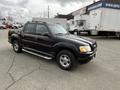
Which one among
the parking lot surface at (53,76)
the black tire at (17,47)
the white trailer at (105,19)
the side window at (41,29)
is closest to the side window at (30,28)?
the side window at (41,29)

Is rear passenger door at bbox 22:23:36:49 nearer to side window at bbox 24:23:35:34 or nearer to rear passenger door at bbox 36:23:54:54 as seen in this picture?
side window at bbox 24:23:35:34

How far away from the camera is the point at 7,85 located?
3.80 metres

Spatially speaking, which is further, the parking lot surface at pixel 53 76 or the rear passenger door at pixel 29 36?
the rear passenger door at pixel 29 36

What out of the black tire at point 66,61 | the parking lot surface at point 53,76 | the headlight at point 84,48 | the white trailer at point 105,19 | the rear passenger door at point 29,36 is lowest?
the parking lot surface at point 53,76

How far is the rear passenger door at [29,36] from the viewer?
6336 mm

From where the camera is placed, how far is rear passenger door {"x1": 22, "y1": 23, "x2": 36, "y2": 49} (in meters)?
6.34

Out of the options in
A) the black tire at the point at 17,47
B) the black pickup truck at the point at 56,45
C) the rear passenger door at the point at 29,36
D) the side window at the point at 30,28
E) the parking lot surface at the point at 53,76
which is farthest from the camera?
the black tire at the point at 17,47

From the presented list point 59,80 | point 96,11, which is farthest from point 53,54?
point 96,11

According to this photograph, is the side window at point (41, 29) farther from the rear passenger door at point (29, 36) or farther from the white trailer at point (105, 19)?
the white trailer at point (105, 19)

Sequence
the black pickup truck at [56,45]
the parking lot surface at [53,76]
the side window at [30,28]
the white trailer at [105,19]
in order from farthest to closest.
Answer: the white trailer at [105,19]
the side window at [30,28]
the black pickup truck at [56,45]
the parking lot surface at [53,76]

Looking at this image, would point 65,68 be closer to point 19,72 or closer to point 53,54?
point 53,54

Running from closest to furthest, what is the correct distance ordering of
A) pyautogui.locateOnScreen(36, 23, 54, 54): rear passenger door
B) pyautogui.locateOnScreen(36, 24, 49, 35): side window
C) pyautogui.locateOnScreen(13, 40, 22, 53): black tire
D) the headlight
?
1. the headlight
2. pyautogui.locateOnScreen(36, 23, 54, 54): rear passenger door
3. pyautogui.locateOnScreen(36, 24, 49, 35): side window
4. pyautogui.locateOnScreen(13, 40, 22, 53): black tire

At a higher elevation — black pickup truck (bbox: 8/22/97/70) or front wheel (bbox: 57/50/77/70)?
black pickup truck (bbox: 8/22/97/70)

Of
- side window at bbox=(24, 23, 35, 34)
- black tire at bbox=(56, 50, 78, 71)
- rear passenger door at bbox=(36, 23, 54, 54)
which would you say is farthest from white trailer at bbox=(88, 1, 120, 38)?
black tire at bbox=(56, 50, 78, 71)
